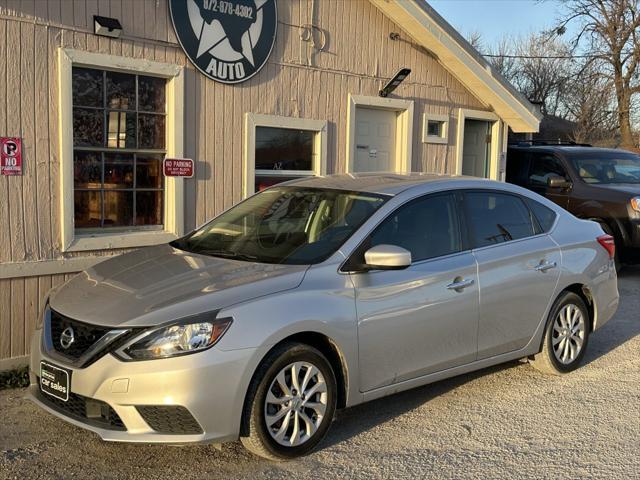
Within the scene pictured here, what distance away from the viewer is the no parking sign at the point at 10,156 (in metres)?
5.53

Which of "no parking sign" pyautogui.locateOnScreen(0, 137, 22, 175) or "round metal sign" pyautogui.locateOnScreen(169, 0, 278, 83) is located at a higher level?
"round metal sign" pyautogui.locateOnScreen(169, 0, 278, 83)

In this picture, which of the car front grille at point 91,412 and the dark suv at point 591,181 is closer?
the car front grille at point 91,412

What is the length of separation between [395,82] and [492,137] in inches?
106

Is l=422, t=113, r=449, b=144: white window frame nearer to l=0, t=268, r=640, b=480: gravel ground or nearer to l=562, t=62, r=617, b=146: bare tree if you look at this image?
l=0, t=268, r=640, b=480: gravel ground

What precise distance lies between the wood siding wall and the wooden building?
0.01 metres

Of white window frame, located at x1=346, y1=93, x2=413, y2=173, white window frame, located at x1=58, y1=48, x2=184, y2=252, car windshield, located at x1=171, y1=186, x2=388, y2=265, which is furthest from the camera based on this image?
white window frame, located at x1=346, y1=93, x2=413, y2=173

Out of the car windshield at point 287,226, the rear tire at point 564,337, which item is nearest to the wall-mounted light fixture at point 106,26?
the car windshield at point 287,226

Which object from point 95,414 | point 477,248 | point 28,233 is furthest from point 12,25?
point 477,248

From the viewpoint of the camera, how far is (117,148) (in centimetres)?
639

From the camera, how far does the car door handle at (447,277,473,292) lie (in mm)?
4708

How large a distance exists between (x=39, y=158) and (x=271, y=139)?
2666 mm

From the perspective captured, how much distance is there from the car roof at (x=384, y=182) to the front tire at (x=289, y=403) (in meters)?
1.45

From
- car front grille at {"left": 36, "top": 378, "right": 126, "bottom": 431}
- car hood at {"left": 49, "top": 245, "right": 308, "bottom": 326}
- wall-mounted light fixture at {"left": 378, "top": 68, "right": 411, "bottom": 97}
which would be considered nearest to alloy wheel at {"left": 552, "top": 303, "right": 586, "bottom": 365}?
car hood at {"left": 49, "top": 245, "right": 308, "bottom": 326}

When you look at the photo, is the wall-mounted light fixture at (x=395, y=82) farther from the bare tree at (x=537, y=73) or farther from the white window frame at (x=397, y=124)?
the bare tree at (x=537, y=73)
